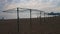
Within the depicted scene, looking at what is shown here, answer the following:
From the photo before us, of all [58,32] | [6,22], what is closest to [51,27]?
[58,32]

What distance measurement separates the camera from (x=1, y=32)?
6156 mm

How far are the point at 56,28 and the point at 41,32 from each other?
35.4 inches

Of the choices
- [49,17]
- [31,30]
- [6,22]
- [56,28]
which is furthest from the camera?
[49,17]

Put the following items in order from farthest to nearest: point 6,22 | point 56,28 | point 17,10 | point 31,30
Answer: point 6,22
point 56,28
point 31,30
point 17,10

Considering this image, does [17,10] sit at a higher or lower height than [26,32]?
higher

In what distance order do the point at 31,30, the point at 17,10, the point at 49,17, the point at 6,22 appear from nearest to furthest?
the point at 17,10 < the point at 31,30 < the point at 6,22 < the point at 49,17

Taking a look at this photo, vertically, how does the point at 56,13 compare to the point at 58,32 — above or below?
above

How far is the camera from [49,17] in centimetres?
855

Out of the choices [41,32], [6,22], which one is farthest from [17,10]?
[6,22]

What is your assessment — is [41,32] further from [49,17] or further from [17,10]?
[49,17]

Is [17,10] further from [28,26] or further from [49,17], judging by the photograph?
[49,17]

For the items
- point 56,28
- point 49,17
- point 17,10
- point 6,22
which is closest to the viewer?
point 17,10

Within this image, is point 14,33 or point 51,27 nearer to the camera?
point 14,33

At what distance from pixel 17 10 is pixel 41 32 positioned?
124 cm
